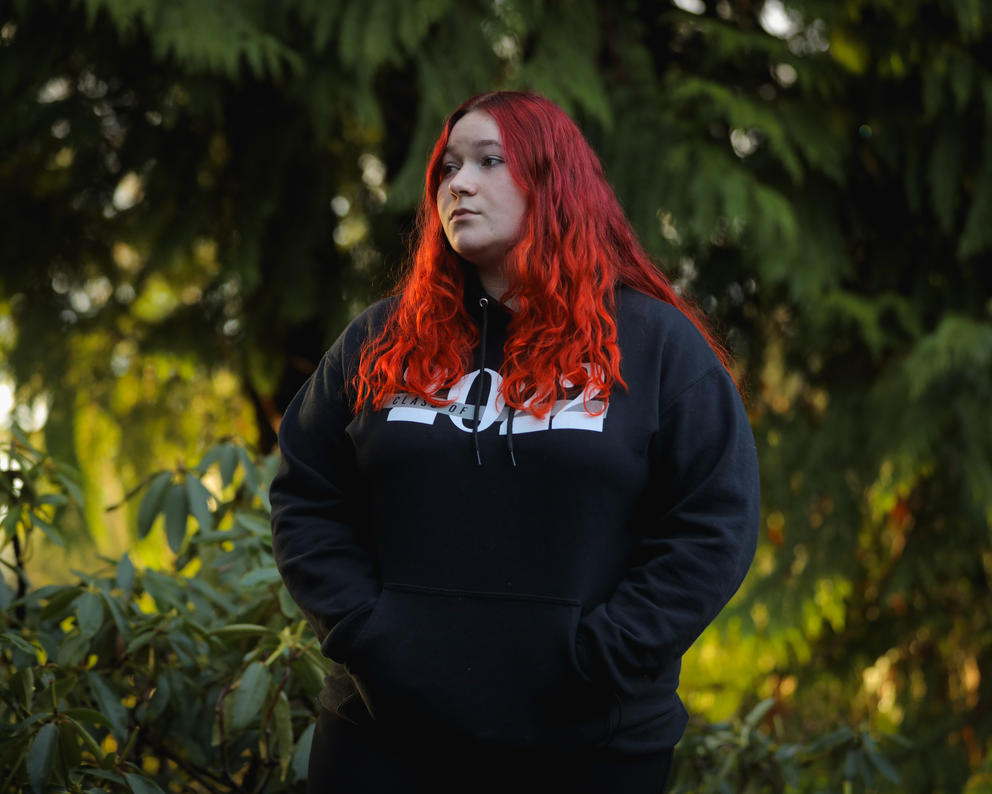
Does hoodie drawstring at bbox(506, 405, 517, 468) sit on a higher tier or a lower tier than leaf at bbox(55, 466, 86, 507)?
higher

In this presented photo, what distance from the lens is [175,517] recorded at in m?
2.26

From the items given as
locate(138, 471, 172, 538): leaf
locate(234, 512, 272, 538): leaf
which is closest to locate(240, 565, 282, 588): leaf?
locate(234, 512, 272, 538): leaf

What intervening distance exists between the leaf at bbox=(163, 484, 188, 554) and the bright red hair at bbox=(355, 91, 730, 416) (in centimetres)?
84

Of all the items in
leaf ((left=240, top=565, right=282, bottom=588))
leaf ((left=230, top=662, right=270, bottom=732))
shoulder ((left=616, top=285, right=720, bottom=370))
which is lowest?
leaf ((left=230, top=662, right=270, bottom=732))

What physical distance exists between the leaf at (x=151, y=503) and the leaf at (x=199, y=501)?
6 cm

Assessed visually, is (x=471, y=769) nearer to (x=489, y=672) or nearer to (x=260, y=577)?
(x=489, y=672)

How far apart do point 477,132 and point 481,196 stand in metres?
0.11

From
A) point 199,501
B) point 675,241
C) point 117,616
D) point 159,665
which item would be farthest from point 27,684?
point 675,241

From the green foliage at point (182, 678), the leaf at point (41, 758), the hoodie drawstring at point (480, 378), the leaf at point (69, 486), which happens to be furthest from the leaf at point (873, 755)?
the leaf at point (69, 486)

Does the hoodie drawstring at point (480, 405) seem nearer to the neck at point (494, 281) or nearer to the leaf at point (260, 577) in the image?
the neck at point (494, 281)

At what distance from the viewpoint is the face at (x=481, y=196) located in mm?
1583

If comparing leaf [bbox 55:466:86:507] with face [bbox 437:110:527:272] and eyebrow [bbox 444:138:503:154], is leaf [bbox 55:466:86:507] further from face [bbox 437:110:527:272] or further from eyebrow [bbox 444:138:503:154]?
eyebrow [bbox 444:138:503:154]

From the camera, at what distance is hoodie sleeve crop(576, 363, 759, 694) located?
1386 mm

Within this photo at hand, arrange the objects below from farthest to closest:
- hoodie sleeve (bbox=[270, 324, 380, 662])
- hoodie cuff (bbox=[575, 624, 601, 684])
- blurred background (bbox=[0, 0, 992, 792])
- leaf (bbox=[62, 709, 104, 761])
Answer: blurred background (bbox=[0, 0, 992, 792]) → leaf (bbox=[62, 709, 104, 761]) → hoodie sleeve (bbox=[270, 324, 380, 662]) → hoodie cuff (bbox=[575, 624, 601, 684])
